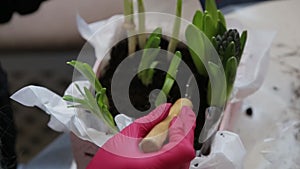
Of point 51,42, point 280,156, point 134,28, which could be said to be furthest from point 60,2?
point 280,156

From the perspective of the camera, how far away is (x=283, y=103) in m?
0.54

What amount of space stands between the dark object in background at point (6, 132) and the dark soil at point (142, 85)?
0.28 ft

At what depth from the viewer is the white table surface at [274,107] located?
1.56 feet

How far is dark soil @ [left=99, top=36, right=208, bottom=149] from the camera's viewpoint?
1.41 feet

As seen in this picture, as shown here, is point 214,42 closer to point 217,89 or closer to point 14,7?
point 217,89

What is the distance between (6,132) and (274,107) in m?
0.27

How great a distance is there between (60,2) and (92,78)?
0.40 metres

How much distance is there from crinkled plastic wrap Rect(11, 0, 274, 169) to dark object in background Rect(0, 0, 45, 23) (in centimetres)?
8

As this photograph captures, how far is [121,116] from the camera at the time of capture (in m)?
0.39

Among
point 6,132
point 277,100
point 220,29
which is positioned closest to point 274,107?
point 277,100

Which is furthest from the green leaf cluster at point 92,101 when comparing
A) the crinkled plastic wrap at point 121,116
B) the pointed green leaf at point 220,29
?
the pointed green leaf at point 220,29

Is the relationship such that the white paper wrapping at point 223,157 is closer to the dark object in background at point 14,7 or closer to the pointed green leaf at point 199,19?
the pointed green leaf at point 199,19

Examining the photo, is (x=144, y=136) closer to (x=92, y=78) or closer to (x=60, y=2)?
(x=92, y=78)

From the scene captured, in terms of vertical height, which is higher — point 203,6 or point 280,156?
point 203,6
